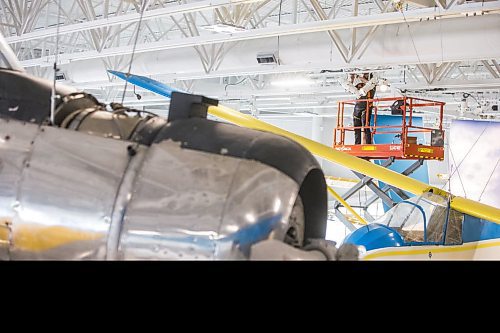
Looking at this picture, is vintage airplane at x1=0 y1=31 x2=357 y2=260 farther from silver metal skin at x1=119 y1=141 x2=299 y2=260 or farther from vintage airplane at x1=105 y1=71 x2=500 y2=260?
vintage airplane at x1=105 y1=71 x2=500 y2=260

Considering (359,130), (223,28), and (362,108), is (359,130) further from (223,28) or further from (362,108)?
(223,28)

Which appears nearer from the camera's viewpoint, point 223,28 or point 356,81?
point 223,28

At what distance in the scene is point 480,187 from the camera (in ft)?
42.0

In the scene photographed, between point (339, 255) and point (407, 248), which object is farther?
point (407, 248)

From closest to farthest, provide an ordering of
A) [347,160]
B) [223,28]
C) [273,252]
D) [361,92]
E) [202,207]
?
[273,252], [202,207], [347,160], [223,28], [361,92]

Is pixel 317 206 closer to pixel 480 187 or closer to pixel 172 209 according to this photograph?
pixel 172 209

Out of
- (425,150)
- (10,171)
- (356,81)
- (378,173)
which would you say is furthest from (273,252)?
(356,81)

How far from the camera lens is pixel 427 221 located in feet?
30.1

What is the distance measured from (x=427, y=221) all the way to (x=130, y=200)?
6.93 m

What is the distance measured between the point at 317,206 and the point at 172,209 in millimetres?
1010
